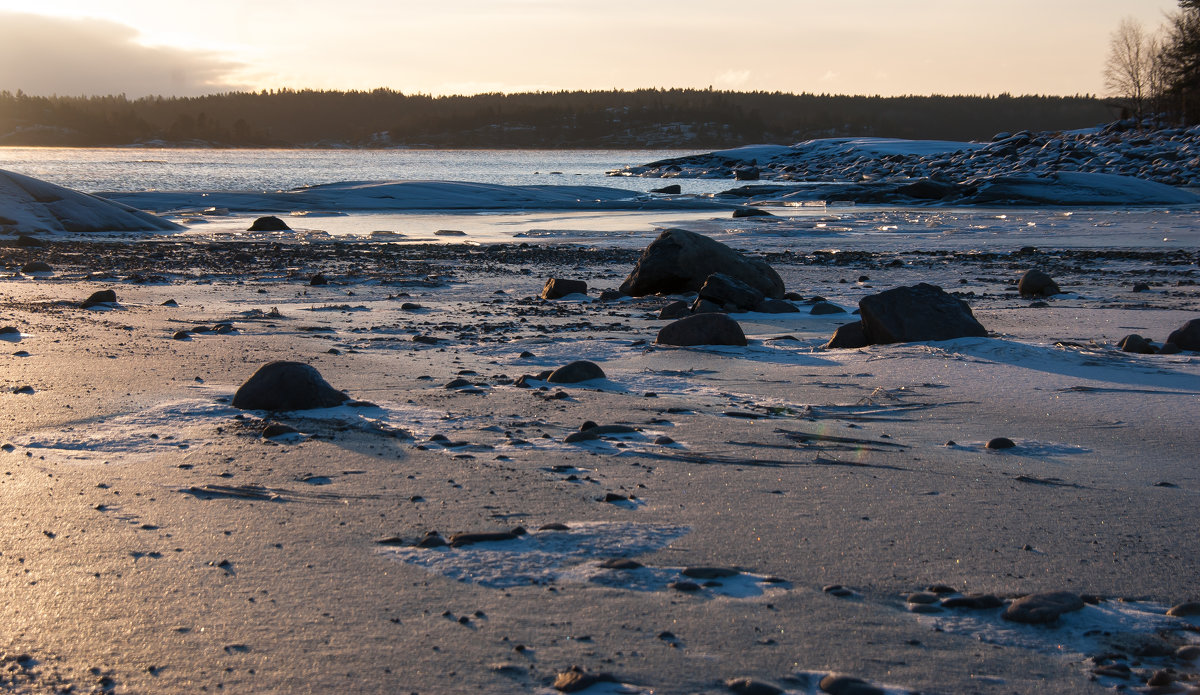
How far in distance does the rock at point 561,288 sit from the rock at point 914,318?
327 centimetres

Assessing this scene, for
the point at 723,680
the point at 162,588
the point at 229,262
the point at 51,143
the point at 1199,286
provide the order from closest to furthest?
the point at 723,680, the point at 162,588, the point at 1199,286, the point at 229,262, the point at 51,143

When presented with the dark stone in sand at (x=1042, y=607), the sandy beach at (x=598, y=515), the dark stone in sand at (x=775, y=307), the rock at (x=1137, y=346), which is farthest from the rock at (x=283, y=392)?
the rock at (x=1137, y=346)

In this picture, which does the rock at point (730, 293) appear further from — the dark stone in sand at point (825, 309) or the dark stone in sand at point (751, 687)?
the dark stone in sand at point (751, 687)

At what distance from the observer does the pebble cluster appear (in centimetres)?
3728

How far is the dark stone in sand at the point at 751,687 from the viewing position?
180 cm

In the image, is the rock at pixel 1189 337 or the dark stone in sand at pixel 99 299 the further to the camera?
the dark stone in sand at pixel 99 299

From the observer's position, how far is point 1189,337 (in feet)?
17.0

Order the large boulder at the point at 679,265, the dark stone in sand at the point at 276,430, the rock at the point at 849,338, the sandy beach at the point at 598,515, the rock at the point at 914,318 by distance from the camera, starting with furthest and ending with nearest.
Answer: the large boulder at the point at 679,265 < the rock at the point at 849,338 < the rock at the point at 914,318 < the dark stone in sand at the point at 276,430 < the sandy beach at the point at 598,515

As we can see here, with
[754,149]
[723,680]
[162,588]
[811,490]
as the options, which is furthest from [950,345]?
[754,149]

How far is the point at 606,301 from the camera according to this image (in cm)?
815

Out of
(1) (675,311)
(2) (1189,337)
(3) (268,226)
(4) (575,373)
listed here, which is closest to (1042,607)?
(4) (575,373)

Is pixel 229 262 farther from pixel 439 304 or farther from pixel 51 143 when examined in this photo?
pixel 51 143

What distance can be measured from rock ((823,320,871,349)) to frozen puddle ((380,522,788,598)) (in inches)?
125

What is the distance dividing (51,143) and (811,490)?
124 metres
